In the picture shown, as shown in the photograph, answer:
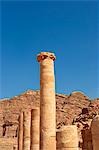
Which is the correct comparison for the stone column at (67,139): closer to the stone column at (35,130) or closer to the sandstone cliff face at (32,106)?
the stone column at (35,130)

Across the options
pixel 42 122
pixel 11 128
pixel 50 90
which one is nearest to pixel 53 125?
pixel 42 122

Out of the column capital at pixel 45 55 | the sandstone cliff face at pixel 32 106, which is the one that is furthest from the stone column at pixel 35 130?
the sandstone cliff face at pixel 32 106

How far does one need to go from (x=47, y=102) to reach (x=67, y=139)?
2.73 metres

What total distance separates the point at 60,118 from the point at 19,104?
60.6ft

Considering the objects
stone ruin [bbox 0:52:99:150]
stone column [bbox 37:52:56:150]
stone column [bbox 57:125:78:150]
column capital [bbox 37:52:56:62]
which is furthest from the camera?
column capital [bbox 37:52:56:62]

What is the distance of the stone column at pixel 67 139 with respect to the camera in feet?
47.8

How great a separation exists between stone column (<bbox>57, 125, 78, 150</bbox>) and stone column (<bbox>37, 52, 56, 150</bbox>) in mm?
1240

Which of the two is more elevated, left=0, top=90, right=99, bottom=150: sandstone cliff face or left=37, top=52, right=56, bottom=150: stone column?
left=0, top=90, right=99, bottom=150: sandstone cliff face

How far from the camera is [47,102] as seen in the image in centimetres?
1677

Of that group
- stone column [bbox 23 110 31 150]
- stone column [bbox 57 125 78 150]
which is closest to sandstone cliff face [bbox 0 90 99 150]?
stone column [bbox 23 110 31 150]

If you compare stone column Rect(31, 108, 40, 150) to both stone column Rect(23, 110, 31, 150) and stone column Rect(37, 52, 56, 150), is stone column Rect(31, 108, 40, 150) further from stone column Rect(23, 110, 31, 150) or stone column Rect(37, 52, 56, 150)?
stone column Rect(37, 52, 56, 150)

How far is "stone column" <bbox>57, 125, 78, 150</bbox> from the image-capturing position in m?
14.6

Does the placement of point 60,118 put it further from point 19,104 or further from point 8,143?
point 8,143

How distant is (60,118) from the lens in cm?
6875
